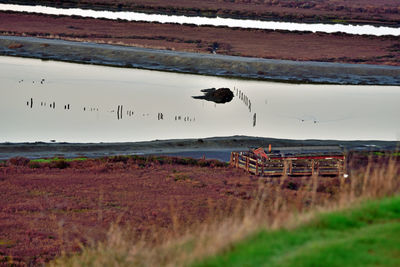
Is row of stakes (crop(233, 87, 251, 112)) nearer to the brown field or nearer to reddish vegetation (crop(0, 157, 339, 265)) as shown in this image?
reddish vegetation (crop(0, 157, 339, 265))

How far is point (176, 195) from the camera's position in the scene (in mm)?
31938

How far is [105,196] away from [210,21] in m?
101

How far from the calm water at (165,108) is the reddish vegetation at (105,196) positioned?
9.86 metres

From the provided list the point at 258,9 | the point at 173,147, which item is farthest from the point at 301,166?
the point at 258,9

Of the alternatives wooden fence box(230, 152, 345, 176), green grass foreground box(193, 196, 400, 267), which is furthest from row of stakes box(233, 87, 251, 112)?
green grass foreground box(193, 196, 400, 267)

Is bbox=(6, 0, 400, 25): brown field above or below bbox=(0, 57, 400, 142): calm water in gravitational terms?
above

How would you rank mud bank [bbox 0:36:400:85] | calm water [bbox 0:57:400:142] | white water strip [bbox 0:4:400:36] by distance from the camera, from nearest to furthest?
calm water [bbox 0:57:400:142] → mud bank [bbox 0:36:400:85] → white water strip [bbox 0:4:400:36]

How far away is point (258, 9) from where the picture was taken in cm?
15775

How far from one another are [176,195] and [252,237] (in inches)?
832

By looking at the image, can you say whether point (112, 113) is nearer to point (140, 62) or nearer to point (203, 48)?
point (140, 62)

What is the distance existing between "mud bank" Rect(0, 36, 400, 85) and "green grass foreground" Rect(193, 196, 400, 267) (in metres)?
64.0

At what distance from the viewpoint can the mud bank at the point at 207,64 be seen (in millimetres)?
77000

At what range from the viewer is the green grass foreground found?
948cm

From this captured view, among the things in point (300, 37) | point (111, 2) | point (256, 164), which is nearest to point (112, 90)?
point (256, 164)
